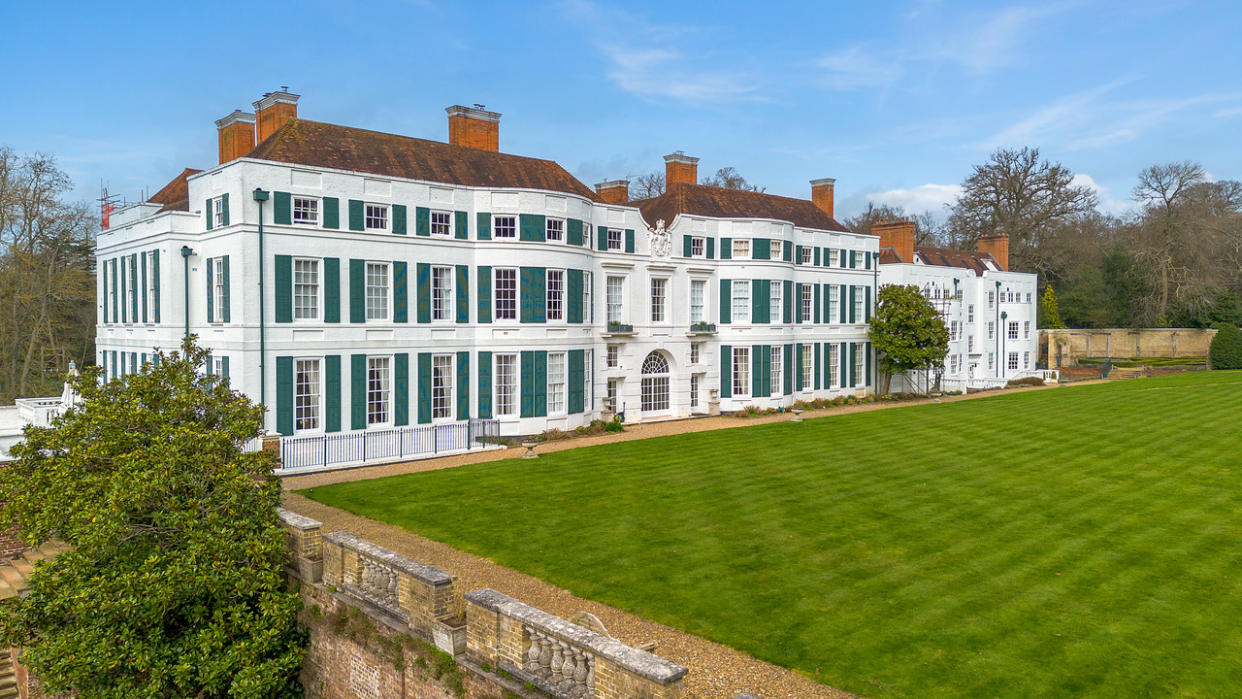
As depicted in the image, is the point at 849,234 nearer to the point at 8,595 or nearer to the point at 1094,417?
the point at 1094,417

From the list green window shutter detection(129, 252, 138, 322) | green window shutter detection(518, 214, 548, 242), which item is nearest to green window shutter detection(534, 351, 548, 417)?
green window shutter detection(518, 214, 548, 242)

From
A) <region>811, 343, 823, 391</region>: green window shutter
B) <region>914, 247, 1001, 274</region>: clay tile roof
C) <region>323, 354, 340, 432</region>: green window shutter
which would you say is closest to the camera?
<region>323, 354, 340, 432</region>: green window shutter

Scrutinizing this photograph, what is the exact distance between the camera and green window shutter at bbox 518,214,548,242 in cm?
2856

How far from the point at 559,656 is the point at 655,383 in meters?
26.7

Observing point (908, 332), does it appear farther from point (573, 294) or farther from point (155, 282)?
point (155, 282)

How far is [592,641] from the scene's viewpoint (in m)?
8.23

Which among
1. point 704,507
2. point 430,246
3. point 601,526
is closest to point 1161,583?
point 704,507

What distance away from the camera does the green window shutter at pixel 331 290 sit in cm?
2514

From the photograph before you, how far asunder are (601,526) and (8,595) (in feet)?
37.0

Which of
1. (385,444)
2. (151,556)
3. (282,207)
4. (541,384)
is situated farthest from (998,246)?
(151,556)

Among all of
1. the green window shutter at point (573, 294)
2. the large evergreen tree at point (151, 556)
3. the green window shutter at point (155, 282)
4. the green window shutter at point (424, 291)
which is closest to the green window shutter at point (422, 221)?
the green window shutter at point (424, 291)

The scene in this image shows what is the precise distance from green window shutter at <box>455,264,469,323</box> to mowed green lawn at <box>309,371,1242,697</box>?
650 cm

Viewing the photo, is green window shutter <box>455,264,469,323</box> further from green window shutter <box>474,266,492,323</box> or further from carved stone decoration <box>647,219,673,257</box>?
carved stone decoration <box>647,219,673,257</box>

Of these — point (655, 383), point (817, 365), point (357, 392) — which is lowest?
point (655, 383)
